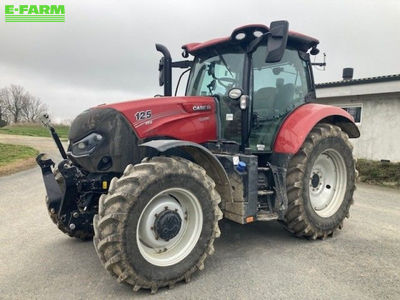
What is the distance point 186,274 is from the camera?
3.06 metres

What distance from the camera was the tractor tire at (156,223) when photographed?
2.74m

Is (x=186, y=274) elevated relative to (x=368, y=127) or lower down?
lower down

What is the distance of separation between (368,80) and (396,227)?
705 centimetres

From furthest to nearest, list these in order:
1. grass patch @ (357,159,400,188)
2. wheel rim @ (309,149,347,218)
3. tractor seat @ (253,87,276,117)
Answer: grass patch @ (357,159,400,188) → wheel rim @ (309,149,347,218) → tractor seat @ (253,87,276,117)

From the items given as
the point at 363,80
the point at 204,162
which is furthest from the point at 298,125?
the point at 363,80

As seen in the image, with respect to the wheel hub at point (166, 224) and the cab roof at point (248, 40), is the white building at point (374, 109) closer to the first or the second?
the cab roof at point (248, 40)

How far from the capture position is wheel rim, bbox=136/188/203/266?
3.00 metres

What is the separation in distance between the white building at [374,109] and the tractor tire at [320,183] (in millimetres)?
6758

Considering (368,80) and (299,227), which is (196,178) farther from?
(368,80)

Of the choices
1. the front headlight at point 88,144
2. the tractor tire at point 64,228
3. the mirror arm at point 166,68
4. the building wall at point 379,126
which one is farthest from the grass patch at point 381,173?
the front headlight at point 88,144

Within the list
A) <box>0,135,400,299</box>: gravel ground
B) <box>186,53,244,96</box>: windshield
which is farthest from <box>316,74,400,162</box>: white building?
<box>186,53,244,96</box>: windshield

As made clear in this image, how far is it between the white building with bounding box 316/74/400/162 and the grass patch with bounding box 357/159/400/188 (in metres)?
1.12

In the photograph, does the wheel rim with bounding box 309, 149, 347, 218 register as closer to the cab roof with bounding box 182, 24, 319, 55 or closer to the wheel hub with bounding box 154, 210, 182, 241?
the cab roof with bounding box 182, 24, 319, 55

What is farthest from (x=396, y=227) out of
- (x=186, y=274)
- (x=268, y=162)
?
(x=186, y=274)
